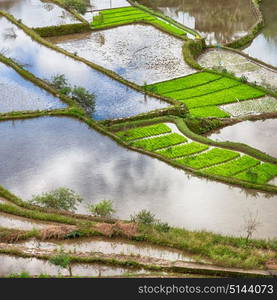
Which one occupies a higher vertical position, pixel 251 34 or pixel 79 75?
pixel 251 34

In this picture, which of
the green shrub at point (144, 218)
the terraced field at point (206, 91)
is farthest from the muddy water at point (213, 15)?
the green shrub at point (144, 218)

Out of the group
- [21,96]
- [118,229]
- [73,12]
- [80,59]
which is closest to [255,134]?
[118,229]

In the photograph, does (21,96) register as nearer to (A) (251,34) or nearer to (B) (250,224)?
(B) (250,224)

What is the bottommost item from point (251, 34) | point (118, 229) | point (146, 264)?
point (146, 264)

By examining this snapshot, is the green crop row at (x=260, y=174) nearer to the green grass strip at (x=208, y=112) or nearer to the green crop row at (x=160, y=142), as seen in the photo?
the green crop row at (x=160, y=142)

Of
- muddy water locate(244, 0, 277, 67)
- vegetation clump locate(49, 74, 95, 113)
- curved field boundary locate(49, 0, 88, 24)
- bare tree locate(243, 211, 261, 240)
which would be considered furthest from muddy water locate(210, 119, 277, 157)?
curved field boundary locate(49, 0, 88, 24)

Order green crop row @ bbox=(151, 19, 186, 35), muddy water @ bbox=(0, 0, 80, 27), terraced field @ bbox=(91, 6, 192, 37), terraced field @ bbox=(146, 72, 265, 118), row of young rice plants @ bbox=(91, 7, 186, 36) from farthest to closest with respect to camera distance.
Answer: muddy water @ bbox=(0, 0, 80, 27)
row of young rice plants @ bbox=(91, 7, 186, 36)
terraced field @ bbox=(91, 6, 192, 37)
green crop row @ bbox=(151, 19, 186, 35)
terraced field @ bbox=(146, 72, 265, 118)

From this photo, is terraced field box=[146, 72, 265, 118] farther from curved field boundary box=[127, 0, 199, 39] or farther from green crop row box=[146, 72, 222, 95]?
curved field boundary box=[127, 0, 199, 39]
